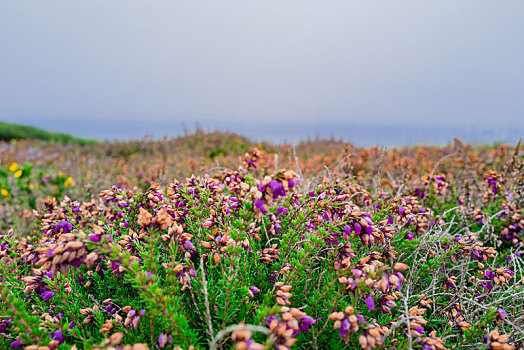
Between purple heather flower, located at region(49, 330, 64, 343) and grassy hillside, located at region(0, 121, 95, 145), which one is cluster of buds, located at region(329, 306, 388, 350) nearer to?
purple heather flower, located at region(49, 330, 64, 343)

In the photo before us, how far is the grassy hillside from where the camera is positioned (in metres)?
24.4

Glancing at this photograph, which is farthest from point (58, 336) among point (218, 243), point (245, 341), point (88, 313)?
point (245, 341)

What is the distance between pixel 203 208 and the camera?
93.9 inches

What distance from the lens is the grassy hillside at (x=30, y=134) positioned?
24.4 metres

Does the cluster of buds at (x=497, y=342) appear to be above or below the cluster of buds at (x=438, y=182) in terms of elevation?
below

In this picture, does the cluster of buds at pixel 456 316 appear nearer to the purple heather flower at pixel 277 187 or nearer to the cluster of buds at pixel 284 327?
the cluster of buds at pixel 284 327

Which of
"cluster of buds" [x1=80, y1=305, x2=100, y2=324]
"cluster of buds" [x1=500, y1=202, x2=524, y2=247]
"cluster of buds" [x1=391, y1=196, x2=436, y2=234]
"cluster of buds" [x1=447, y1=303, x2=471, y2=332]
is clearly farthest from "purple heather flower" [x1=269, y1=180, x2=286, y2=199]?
"cluster of buds" [x1=500, y1=202, x2=524, y2=247]

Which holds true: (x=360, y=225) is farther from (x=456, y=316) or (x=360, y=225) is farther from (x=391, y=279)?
(x=456, y=316)

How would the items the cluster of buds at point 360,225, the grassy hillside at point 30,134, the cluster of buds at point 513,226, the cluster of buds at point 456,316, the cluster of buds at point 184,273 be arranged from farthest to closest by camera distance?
1. the grassy hillside at point 30,134
2. the cluster of buds at point 513,226
3. the cluster of buds at point 456,316
4. the cluster of buds at point 360,225
5. the cluster of buds at point 184,273

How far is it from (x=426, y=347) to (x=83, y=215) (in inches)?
109

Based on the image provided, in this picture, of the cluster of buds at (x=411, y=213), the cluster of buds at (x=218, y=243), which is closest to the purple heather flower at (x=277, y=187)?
the cluster of buds at (x=218, y=243)

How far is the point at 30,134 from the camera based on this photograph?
25.9 meters

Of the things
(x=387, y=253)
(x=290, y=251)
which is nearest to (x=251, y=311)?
(x=290, y=251)

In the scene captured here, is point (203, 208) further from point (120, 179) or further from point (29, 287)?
point (120, 179)
